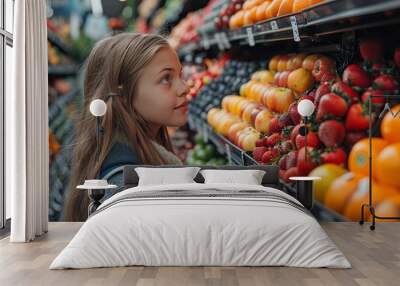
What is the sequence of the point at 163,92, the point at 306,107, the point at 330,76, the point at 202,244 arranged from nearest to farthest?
the point at 202,244
the point at 306,107
the point at 330,76
the point at 163,92

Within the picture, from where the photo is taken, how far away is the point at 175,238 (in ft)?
15.5

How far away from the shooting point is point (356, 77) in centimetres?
722

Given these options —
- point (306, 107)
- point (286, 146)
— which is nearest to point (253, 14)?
point (306, 107)

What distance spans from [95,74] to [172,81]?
0.88 meters

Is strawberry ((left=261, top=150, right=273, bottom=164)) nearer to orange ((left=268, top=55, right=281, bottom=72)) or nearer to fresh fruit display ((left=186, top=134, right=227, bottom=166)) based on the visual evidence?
fresh fruit display ((left=186, top=134, right=227, bottom=166))

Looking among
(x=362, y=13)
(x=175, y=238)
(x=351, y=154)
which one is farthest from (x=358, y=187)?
(x=175, y=238)

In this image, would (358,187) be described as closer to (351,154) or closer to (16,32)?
(351,154)

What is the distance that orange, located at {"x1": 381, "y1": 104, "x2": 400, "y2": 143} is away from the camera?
712 cm

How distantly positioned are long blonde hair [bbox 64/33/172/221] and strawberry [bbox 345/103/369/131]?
2.04m

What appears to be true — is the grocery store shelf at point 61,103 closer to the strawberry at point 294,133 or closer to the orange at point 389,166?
the strawberry at point 294,133

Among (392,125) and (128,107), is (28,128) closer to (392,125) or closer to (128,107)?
(128,107)

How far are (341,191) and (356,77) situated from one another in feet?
4.09

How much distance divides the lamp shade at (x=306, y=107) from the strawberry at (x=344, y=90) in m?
0.37

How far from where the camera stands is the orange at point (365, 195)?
23.6ft
